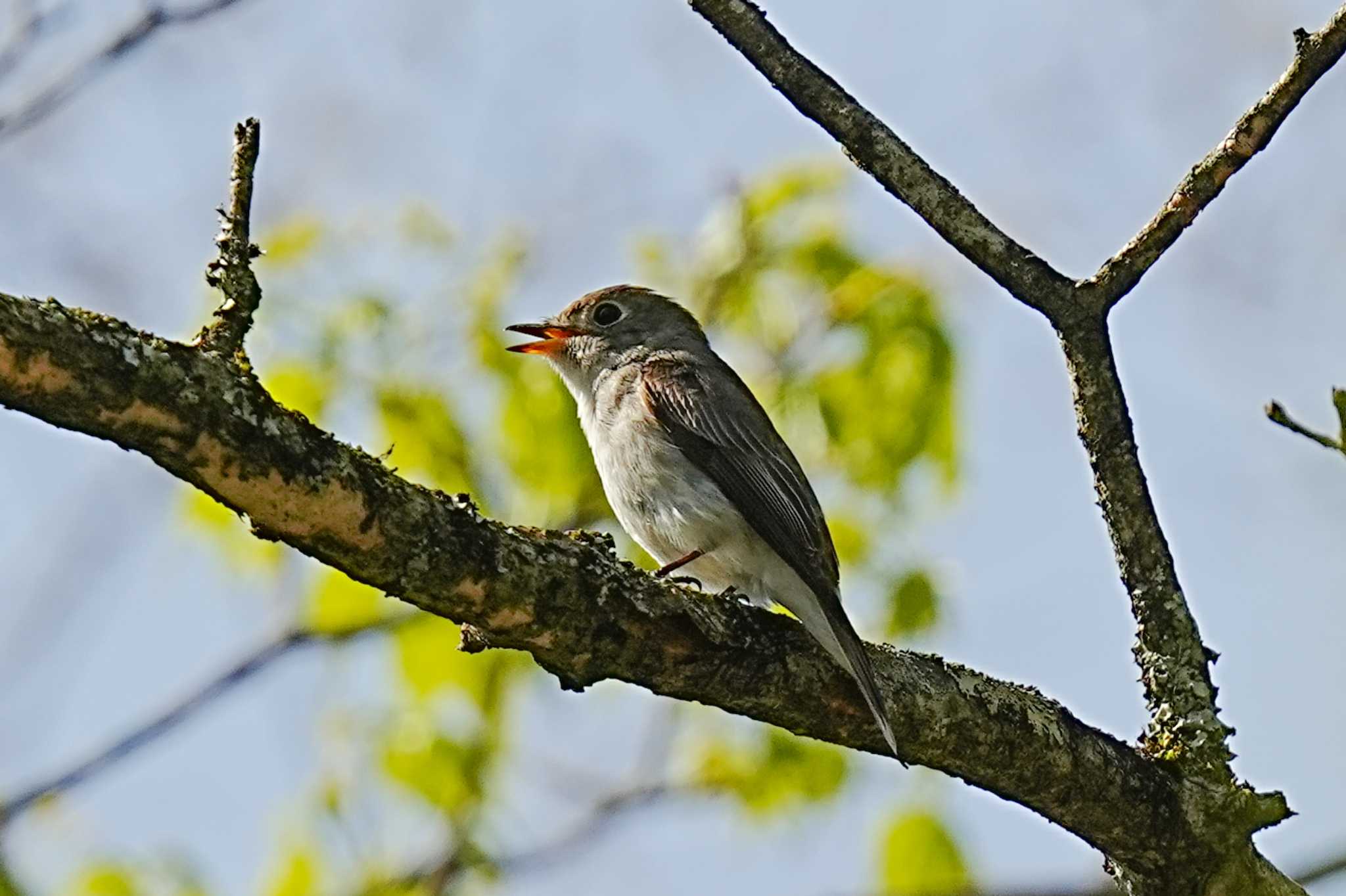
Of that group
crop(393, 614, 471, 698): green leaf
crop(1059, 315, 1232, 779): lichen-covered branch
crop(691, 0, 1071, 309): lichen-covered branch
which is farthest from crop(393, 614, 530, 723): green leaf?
crop(691, 0, 1071, 309): lichen-covered branch

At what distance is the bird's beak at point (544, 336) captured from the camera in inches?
241

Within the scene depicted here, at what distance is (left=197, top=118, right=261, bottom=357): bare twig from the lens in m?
3.04

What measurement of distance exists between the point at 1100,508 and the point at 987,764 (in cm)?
65

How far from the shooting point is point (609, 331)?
646 centimetres

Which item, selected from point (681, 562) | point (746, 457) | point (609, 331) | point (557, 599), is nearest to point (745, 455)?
point (746, 457)

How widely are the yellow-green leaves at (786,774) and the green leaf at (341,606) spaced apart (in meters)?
1.69

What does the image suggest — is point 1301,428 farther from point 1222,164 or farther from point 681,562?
point 681,562

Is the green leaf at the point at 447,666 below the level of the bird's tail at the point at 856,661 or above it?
above

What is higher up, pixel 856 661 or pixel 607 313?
pixel 607 313

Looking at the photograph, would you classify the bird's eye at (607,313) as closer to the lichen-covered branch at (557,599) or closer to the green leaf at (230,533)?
the green leaf at (230,533)

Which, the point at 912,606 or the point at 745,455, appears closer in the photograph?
the point at 745,455

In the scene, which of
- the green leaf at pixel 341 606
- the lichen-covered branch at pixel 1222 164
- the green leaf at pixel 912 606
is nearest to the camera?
the lichen-covered branch at pixel 1222 164

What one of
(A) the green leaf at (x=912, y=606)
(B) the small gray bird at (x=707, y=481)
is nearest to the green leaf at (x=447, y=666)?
(B) the small gray bird at (x=707, y=481)

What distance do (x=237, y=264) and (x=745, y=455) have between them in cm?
242
